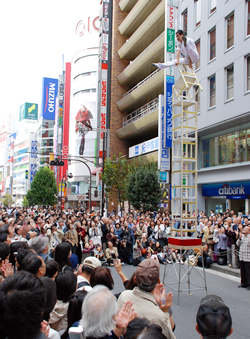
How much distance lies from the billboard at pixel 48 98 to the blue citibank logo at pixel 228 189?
84947 millimetres

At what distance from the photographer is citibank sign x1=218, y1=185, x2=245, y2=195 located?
67.0 ft

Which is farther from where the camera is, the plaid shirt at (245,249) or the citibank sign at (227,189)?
the citibank sign at (227,189)

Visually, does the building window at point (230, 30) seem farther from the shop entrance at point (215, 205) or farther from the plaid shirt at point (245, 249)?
the plaid shirt at point (245, 249)

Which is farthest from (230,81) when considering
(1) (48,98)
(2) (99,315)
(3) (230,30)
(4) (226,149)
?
(1) (48,98)

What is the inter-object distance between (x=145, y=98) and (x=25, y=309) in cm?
3354

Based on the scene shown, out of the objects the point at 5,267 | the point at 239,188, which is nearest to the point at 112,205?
the point at 239,188

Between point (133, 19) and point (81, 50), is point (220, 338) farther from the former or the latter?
point (81, 50)

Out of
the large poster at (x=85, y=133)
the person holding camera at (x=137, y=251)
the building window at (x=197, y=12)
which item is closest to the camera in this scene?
the person holding camera at (x=137, y=251)

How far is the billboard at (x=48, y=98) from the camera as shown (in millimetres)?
102375

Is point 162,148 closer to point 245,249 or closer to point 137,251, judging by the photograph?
point 137,251

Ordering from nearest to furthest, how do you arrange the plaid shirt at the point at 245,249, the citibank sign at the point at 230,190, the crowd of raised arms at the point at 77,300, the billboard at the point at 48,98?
1. the crowd of raised arms at the point at 77,300
2. the plaid shirt at the point at 245,249
3. the citibank sign at the point at 230,190
4. the billboard at the point at 48,98

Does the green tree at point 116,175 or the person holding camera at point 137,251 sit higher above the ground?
the green tree at point 116,175

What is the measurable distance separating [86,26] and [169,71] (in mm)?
52821

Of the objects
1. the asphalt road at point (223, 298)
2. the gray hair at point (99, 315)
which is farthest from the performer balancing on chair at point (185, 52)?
the gray hair at point (99, 315)
